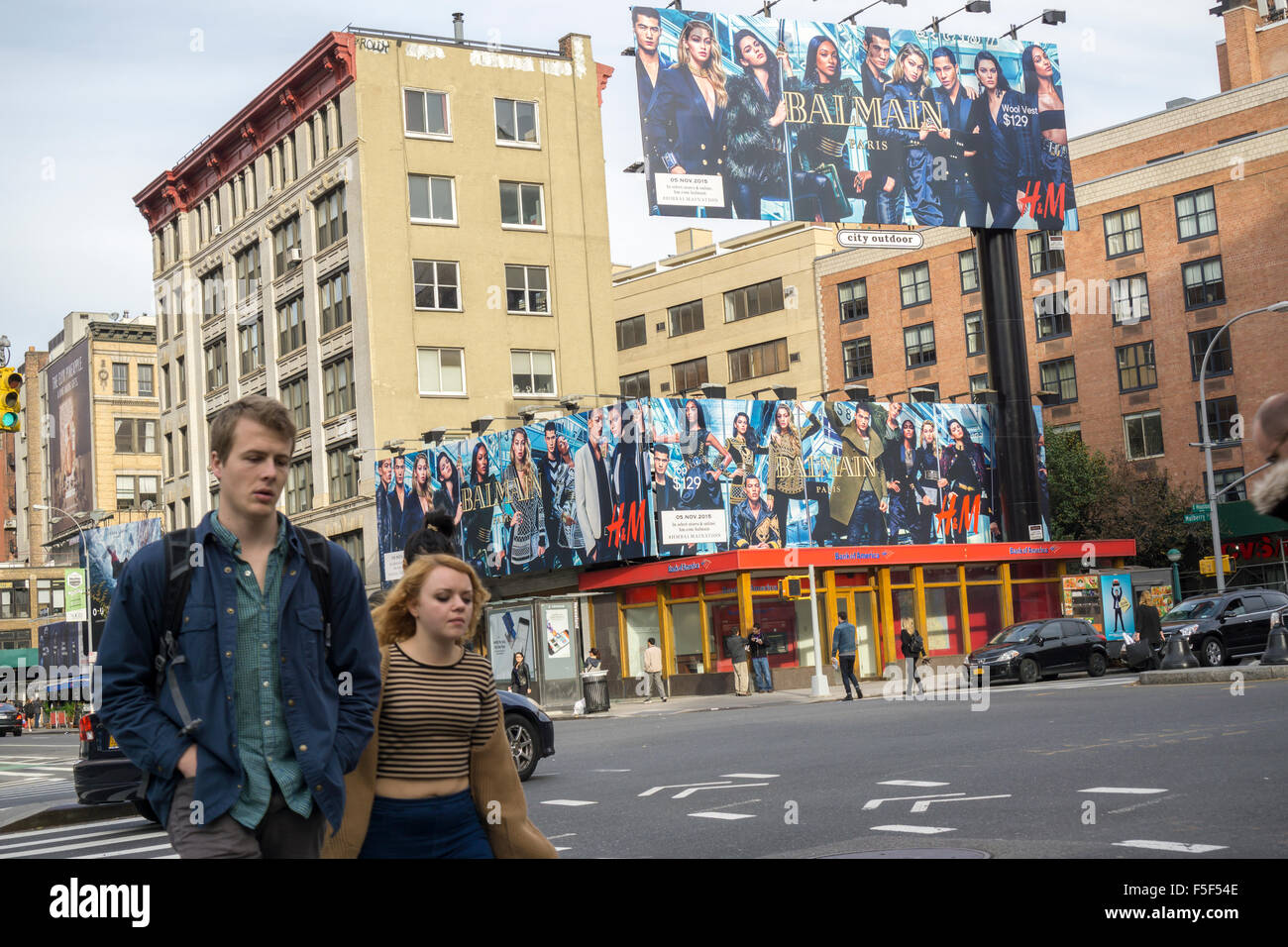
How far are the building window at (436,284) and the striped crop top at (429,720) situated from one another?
49.0m

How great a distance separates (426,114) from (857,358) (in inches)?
1135

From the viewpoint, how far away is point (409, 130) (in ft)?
177

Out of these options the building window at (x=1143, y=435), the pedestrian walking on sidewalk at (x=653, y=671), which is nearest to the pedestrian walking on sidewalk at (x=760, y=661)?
the pedestrian walking on sidewalk at (x=653, y=671)

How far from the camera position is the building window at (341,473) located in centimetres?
5416

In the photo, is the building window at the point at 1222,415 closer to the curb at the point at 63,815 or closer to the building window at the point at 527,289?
the building window at the point at 527,289

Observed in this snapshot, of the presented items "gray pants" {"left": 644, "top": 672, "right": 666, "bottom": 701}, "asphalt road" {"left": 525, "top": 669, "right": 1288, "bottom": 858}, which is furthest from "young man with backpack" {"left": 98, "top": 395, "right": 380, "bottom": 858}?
"gray pants" {"left": 644, "top": 672, "right": 666, "bottom": 701}

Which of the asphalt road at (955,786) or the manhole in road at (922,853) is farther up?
the manhole in road at (922,853)

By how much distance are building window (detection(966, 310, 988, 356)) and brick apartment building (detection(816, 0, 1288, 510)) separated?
82 mm

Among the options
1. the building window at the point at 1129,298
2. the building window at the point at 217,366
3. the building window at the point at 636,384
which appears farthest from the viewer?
the building window at the point at 636,384

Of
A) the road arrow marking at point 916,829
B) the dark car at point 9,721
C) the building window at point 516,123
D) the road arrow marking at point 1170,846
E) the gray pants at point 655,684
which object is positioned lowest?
the dark car at point 9,721

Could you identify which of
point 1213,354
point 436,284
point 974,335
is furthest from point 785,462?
point 974,335
